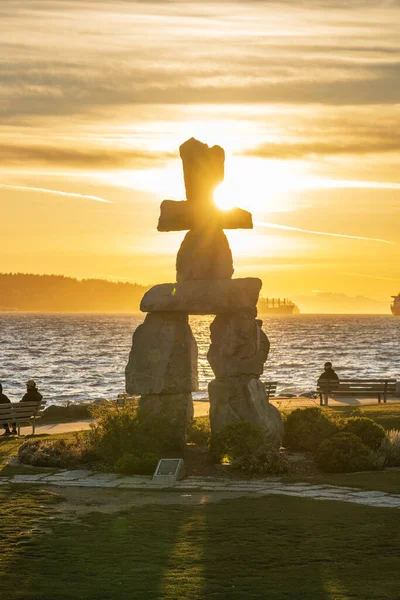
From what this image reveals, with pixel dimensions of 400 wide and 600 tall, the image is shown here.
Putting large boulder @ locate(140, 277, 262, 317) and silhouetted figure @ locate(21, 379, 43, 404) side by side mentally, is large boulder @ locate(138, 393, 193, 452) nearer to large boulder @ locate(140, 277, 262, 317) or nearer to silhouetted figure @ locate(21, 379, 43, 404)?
large boulder @ locate(140, 277, 262, 317)

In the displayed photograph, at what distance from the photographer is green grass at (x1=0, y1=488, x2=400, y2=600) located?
30.9ft

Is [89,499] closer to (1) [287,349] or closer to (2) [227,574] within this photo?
(2) [227,574]

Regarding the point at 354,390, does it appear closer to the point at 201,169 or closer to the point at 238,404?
the point at 238,404

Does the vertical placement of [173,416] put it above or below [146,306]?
below

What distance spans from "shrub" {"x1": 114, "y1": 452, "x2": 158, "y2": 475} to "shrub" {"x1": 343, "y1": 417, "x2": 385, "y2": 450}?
3.90 meters

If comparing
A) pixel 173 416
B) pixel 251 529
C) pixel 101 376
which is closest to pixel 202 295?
pixel 173 416

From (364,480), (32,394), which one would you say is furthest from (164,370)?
(32,394)

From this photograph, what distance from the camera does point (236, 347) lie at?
18406 millimetres

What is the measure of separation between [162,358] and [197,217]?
296cm

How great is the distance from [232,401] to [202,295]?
2.25m

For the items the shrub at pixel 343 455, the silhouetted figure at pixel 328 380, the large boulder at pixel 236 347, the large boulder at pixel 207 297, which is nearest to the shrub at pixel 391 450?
the shrub at pixel 343 455

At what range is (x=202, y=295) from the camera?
Result: 18.2 m

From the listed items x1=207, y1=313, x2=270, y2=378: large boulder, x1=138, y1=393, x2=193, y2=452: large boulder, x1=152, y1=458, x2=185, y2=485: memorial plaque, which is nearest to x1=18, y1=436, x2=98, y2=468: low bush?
x1=138, y1=393, x2=193, y2=452: large boulder

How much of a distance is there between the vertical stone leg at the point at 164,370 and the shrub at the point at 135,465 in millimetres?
1686
